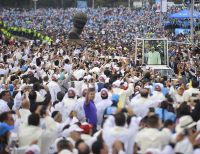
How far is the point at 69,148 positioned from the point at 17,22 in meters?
63.3

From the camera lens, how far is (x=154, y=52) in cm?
2406

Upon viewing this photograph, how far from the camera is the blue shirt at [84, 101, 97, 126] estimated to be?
13.7 m

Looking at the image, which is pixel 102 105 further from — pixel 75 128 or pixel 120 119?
pixel 120 119

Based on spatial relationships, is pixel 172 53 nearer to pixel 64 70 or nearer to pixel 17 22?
pixel 64 70

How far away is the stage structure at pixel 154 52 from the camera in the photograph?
23922mm

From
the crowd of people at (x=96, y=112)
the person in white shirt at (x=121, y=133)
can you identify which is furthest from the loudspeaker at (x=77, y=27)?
the person in white shirt at (x=121, y=133)

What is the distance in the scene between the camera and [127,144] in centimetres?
1012

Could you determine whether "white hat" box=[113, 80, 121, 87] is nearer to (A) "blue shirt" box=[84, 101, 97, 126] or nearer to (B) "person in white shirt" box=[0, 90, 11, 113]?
(A) "blue shirt" box=[84, 101, 97, 126]

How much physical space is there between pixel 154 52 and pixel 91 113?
35.1ft

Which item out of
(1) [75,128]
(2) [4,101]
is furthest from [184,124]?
(2) [4,101]

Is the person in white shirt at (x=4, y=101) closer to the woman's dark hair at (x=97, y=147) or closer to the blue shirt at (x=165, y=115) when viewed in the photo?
the blue shirt at (x=165, y=115)

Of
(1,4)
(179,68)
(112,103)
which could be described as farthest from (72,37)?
(1,4)

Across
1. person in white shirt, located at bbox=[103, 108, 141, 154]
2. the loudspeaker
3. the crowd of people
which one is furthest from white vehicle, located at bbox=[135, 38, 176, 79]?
the loudspeaker

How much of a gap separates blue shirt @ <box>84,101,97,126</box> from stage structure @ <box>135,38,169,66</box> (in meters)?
10.3
